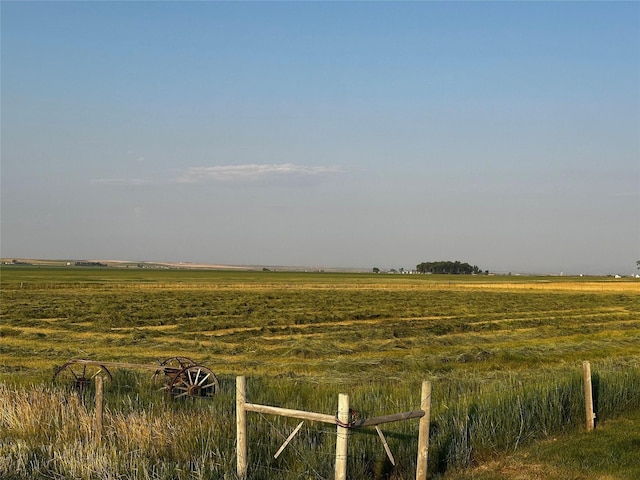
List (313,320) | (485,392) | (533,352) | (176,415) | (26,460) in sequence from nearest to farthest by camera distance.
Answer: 1. (26,460)
2. (176,415)
3. (485,392)
4. (533,352)
5. (313,320)

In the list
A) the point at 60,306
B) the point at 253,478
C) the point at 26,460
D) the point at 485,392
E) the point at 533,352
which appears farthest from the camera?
the point at 60,306

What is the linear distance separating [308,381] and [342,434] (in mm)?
7313

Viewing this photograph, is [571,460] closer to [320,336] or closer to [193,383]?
[193,383]

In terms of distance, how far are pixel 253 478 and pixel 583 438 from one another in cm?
490

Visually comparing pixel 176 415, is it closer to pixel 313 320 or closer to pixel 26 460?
pixel 26 460

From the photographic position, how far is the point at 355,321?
3019 centimetres

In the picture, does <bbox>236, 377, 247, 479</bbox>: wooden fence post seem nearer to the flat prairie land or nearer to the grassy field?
the grassy field

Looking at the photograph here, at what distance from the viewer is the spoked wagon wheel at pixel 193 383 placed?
431 inches

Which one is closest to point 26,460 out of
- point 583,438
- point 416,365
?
point 583,438

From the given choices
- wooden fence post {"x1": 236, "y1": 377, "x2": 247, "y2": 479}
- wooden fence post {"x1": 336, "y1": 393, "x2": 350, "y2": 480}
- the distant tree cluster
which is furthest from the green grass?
the distant tree cluster

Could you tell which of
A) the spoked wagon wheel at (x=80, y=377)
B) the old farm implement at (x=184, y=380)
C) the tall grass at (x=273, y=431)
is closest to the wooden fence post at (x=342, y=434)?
the tall grass at (x=273, y=431)

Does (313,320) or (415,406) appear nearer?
(415,406)

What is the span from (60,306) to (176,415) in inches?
1147

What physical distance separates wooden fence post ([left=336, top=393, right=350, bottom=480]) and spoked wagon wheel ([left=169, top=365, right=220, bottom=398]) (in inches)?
196
